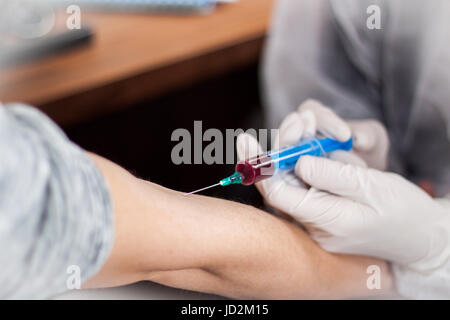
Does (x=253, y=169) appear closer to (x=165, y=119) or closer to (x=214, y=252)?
(x=214, y=252)

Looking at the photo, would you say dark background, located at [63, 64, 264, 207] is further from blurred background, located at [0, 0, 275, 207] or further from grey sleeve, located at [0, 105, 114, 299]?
grey sleeve, located at [0, 105, 114, 299]

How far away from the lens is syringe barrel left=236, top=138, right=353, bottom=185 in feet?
2.03

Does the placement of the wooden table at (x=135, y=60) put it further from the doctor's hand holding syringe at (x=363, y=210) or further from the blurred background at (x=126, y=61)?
the doctor's hand holding syringe at (x=363, y=210)

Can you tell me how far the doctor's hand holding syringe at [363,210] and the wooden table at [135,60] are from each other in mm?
369

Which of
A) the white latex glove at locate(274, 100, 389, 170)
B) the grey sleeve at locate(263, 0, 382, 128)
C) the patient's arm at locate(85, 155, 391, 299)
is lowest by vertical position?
the patient's arm at locate(85, 155, 391, 299)

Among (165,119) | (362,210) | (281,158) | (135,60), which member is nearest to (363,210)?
(362,210)

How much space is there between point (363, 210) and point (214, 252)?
0.69ft

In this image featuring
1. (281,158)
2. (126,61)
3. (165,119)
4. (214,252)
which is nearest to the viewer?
(214,252)

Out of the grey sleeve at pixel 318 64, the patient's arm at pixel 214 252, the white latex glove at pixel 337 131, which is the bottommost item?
the patient's arm at pixel 214 252

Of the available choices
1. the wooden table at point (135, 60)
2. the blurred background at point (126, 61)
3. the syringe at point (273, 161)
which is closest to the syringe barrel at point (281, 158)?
the syringe at point (273, 161)

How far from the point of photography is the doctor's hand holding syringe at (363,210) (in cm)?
64

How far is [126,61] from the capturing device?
3.23ft

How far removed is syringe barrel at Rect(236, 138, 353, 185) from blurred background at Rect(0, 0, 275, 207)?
0.41 feet

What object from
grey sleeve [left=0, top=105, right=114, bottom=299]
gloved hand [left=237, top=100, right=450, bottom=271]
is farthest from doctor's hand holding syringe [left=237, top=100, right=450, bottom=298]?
grey sleeve [left=0, top=105, right=114, bottom=299]
